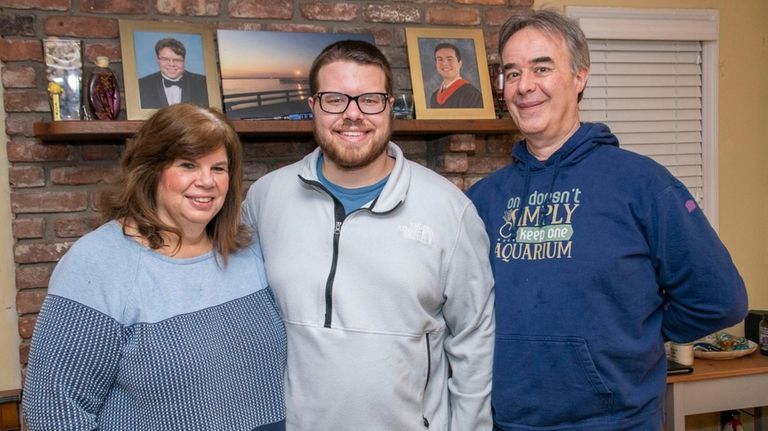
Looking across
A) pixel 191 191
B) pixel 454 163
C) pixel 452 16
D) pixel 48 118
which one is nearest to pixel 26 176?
pixel 48 118

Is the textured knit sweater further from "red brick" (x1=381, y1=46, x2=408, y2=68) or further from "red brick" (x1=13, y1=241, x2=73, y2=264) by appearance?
"red brick" (x1=381, y1=46, x2=408, y2=68)

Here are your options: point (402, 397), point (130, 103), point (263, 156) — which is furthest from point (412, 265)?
point (130, 103)

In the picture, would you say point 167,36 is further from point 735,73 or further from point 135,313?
point 735,73

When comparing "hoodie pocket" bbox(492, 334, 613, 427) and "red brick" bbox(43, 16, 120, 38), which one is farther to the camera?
"red brick" bbox(43, 16, 120, 38)

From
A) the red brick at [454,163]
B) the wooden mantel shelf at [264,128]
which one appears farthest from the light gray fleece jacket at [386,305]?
the red brick at [454,163]

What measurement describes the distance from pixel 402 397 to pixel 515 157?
71 centimetres

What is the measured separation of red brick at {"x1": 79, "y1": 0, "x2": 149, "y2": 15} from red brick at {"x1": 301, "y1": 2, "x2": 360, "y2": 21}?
0.61 m

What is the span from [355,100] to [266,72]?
3.13 feet

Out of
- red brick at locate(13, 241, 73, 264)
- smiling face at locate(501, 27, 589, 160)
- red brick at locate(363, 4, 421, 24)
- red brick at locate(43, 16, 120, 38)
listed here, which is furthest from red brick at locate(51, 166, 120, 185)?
smiling face at locate(501, 27, 589, 160)

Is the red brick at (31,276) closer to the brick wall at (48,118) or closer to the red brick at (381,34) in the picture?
the brick wall at (48,118)

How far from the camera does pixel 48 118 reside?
7.75 feet

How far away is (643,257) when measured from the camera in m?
1.55

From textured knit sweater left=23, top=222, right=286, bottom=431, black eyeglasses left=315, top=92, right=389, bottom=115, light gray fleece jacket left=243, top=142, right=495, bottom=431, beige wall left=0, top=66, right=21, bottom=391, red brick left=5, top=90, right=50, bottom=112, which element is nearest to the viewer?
textured knit sweater left=23, top=222, right=286, bottom=431

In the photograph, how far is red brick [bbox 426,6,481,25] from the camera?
2.72 metres
